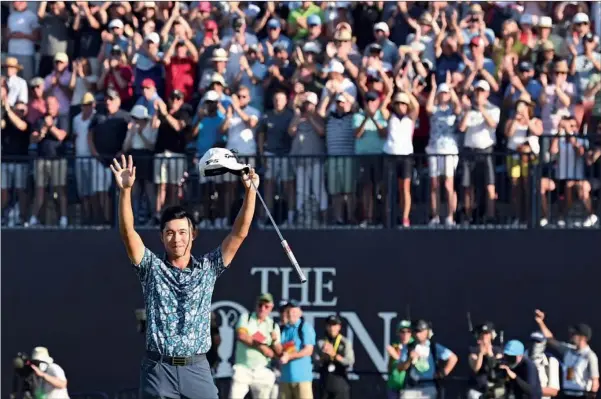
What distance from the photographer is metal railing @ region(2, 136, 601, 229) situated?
1597cm

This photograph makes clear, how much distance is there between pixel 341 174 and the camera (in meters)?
Result: 16.3

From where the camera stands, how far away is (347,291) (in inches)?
656

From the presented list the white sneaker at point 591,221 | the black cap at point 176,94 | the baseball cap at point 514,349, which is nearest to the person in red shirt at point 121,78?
the black cap at point 176,94

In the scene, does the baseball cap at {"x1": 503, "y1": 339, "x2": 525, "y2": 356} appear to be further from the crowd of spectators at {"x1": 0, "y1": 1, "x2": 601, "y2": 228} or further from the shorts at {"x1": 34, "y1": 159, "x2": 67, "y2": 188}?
the shorts at {"x1": 34, "y1": 159, "x2": 67, "y2": 188}

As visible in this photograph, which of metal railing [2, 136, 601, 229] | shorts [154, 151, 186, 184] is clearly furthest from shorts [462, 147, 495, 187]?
shorts [154, 151, 186, 184]

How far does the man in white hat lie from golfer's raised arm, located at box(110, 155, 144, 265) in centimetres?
740

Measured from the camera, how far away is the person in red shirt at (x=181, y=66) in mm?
17250

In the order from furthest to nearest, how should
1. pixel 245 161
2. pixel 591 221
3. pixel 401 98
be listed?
→ pixel 245 161
pixel 591 221
pixel 401 98

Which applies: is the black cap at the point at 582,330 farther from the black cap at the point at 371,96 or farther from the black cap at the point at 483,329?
the black cap at the point at 371,96

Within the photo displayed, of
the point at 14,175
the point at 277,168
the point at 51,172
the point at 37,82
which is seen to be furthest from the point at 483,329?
the point at 37,82

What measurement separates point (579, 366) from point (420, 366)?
5.06 feet

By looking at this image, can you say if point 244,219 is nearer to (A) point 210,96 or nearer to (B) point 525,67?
(A) point 210,96

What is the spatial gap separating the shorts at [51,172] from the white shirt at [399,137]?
3.51 meters

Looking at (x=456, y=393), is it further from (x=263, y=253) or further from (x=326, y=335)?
(x=263, y=253)
